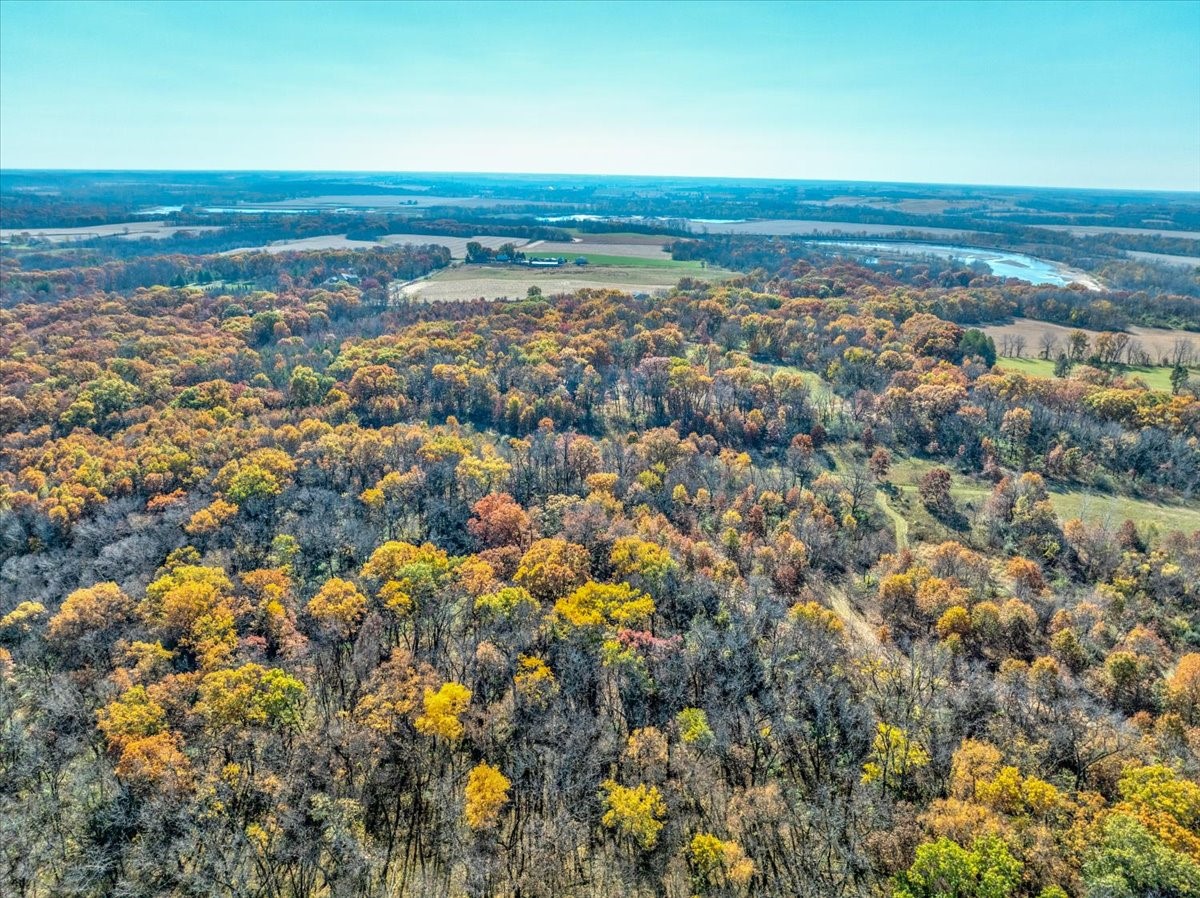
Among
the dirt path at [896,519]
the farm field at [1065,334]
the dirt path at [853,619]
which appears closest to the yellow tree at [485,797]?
the dirt path at [853,619]

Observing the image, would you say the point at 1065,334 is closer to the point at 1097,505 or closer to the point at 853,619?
the point at 1097,505

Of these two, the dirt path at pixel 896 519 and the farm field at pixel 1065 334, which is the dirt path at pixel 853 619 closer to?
the dirt path at pixel 896 519

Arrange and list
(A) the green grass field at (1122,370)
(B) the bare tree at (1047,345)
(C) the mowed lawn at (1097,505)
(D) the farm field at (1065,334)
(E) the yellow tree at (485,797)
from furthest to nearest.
→ (B) the bare tree at (1047,345) → (D) the farm field at (1065,334) → (A) the green grass field at (1122,370) → (C) the mowed lawn at (1097,505) → (E) the yellow tree at (485,797)

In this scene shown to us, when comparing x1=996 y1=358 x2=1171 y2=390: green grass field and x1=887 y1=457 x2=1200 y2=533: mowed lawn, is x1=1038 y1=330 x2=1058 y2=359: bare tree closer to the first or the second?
x1=996 y1=358 x2=1171 y2=390: green grass field

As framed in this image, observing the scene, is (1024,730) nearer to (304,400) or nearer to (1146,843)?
(1146,843)

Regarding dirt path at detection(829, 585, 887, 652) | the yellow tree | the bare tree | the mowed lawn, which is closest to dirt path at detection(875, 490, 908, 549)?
the mowed lawn

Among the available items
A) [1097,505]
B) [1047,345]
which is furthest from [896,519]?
[1047,345]

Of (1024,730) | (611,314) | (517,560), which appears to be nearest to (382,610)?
(517,560)
